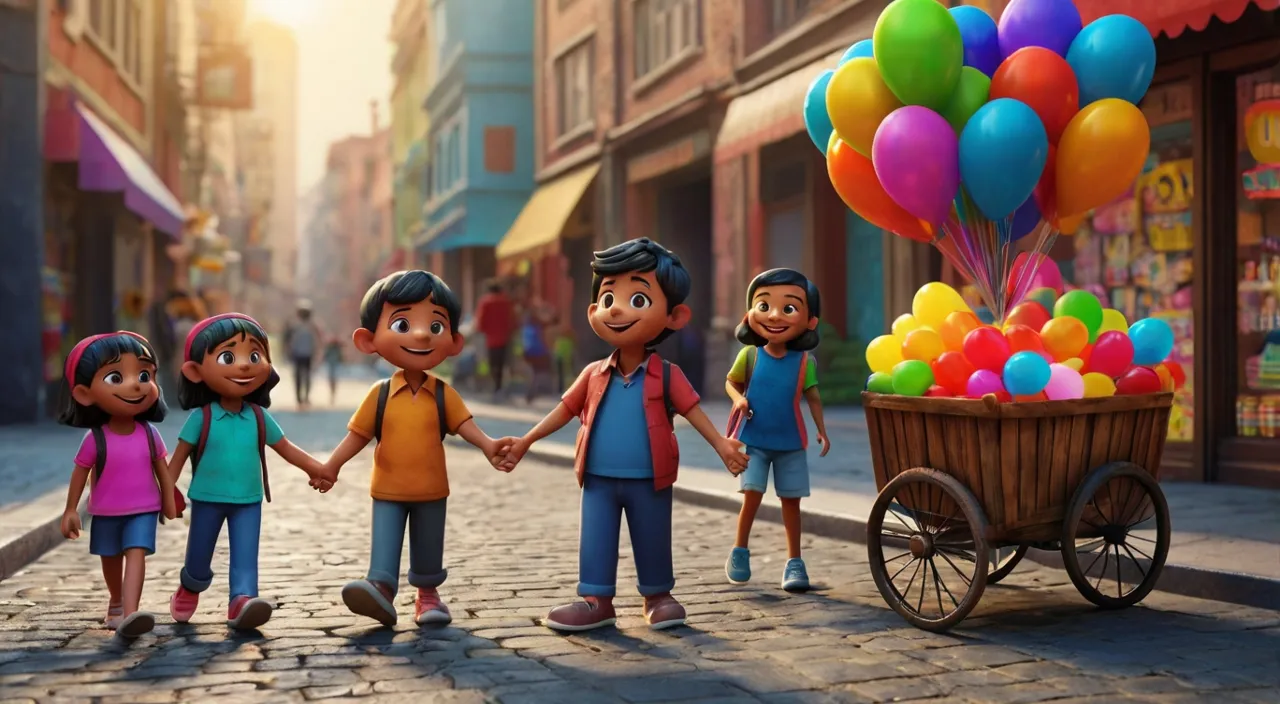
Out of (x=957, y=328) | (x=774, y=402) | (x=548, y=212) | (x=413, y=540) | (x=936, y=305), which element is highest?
(x=548, y=212)

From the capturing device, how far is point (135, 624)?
14.6 ft

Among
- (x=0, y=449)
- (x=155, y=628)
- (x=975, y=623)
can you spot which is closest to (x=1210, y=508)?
(x=975, y=623)

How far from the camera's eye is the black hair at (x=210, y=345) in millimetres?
4727

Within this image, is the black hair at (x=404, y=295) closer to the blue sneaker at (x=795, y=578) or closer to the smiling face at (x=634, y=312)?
the smiling face at (x=634, y=312)

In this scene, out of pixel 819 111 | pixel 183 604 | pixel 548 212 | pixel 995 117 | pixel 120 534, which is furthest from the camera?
pixel 548 212

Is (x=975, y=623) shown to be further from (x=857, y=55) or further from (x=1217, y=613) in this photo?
(x=857, y=55)

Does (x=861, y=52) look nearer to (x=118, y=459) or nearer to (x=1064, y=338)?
(x=1064, y=338)

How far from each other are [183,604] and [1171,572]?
13.0ft

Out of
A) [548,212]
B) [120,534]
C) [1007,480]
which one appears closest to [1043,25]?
[1007,480]

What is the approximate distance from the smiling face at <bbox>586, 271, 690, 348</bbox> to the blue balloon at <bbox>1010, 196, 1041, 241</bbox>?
5.84 feet

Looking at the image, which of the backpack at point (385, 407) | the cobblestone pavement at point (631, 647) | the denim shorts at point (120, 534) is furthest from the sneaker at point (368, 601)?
the denim shorts at point (120, 534)

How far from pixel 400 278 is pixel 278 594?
5.03 ft

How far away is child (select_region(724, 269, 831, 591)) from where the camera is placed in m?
5.57

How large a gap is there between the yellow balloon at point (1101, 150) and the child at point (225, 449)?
3.17 metres
